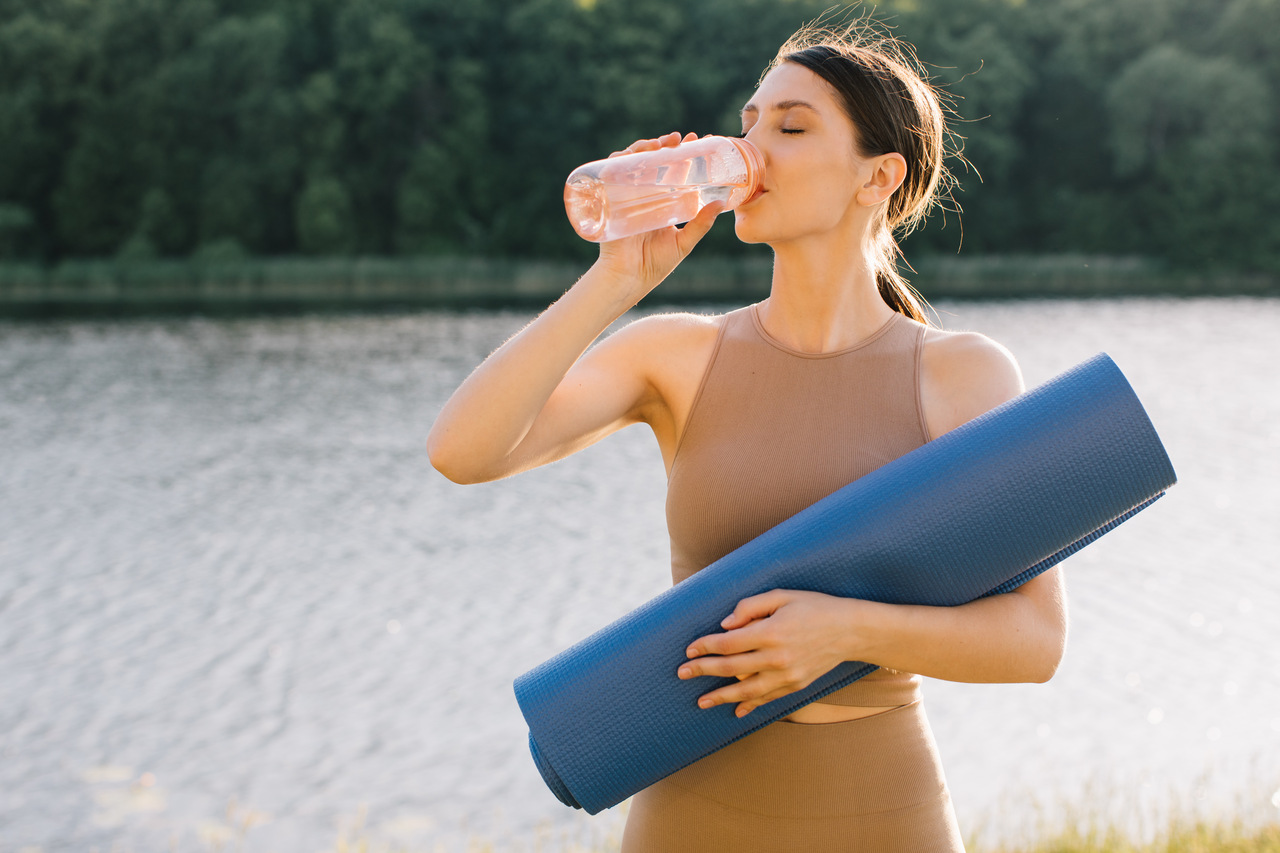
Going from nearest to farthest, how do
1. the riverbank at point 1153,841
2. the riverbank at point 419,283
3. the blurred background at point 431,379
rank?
the riverbank at point 1153,841
the blurred background at point 431,379
the riverbank at point 419,283

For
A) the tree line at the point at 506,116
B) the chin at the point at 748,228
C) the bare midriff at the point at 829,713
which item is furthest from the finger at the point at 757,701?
the tree line at the point at 506,116

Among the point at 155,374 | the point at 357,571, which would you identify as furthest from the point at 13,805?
the point at 155,374

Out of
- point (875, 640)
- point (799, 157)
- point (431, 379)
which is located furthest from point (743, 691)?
point (431, 379)

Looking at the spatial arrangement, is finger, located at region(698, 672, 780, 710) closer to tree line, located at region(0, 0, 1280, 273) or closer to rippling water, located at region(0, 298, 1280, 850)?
rippling water, located at region(0, 298, 1280, 850)

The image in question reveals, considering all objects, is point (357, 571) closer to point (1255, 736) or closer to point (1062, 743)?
point (1062, 743)

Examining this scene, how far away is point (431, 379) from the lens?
2030cm

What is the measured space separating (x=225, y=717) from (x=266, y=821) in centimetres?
146

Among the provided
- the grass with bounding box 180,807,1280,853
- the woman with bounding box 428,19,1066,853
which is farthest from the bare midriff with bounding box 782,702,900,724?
the grass with bounding box 180,807,1280,853

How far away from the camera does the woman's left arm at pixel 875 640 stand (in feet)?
4.66

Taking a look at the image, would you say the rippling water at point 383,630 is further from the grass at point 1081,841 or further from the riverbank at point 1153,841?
the riverbank at point 1153,841

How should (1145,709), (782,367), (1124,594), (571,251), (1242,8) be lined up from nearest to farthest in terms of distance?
(782,367) → (1145,709) → (1124,594) → (571,251) → (1242,8)

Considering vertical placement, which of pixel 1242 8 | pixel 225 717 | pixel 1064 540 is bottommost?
pixel 225 717

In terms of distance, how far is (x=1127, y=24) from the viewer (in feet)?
166

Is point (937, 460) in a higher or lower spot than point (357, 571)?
higher
